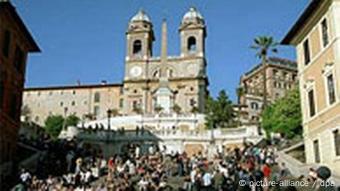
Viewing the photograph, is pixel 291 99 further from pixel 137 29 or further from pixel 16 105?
pixel 137 29

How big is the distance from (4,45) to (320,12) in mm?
19162

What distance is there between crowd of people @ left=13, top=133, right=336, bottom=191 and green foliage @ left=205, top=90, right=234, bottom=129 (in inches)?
1290

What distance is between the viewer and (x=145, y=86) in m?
99.6

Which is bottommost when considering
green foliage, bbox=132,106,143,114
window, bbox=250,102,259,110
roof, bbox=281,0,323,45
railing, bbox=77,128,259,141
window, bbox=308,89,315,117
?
window, bbox=308,89,315,117

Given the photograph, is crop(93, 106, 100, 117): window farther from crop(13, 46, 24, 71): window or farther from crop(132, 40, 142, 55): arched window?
crop(13, 46, 24, 71): window

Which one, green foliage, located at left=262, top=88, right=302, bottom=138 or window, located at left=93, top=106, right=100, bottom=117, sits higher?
window, located at left=93, top=106, right=100, bottom=117

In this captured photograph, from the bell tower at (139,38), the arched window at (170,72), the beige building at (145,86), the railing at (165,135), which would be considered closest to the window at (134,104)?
the beige building at (145,86)

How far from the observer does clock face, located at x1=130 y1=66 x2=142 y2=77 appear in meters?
102

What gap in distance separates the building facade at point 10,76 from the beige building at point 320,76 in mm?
17831

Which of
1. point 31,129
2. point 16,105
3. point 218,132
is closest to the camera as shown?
point 16,105

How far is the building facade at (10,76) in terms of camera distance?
101 feet

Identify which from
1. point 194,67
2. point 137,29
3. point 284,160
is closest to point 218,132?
point 284,160

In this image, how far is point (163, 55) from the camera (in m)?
100

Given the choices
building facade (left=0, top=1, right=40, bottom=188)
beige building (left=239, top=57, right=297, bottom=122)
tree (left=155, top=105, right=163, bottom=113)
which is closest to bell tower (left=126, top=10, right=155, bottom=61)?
tree (left=155, top=105, right=163, bottom=113)
